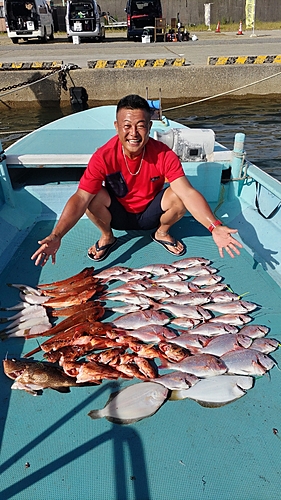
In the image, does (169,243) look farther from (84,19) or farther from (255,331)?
(84,19)

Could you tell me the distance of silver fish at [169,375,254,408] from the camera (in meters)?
2.37

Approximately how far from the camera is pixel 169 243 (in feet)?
Result: 13.1

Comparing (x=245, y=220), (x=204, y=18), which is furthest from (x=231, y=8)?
(x=245, y=220)

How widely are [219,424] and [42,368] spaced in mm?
1191

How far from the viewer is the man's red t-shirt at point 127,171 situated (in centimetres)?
334

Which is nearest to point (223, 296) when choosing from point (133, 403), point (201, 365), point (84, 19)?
point (201, 365)

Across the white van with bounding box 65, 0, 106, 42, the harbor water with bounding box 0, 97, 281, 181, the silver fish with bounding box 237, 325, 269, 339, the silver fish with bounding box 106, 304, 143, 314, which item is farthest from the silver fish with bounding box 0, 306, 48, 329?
the white van with bounding box 65, 0, 106, 42

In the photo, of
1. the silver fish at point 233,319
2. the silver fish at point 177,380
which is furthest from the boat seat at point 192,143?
the silver fish at point 177,380

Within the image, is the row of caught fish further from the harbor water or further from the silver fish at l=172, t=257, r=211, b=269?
the harbor water

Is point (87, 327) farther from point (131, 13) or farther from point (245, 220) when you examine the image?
point (131, 13)

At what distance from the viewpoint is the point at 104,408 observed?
2324mm

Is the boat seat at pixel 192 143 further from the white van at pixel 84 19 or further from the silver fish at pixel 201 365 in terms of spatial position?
the white van at pixel 84 19

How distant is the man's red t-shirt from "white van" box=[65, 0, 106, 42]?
2046cm

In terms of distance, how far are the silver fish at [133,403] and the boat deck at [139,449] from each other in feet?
0.14
